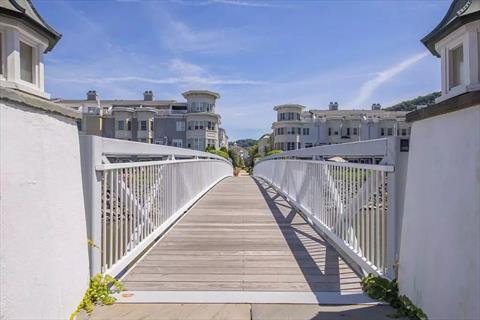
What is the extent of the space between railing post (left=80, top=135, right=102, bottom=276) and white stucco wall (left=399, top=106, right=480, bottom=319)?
2.20 m

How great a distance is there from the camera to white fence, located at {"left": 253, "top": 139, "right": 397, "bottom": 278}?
3.13 m

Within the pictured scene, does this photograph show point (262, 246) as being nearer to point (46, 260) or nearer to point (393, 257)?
point (393, 257)

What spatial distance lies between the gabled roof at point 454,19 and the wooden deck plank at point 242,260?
2.01 m

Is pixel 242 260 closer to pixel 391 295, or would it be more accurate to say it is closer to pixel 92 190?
pixel 391 295

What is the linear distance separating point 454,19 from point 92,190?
2.54 meters

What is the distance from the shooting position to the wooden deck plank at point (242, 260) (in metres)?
3.50

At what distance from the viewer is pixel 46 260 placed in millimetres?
2199

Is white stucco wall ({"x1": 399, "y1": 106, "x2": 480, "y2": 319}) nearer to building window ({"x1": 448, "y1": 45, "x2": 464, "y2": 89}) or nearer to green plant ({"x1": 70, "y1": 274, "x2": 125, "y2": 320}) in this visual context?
building window ({"x1": 448, "y1": 45, "x2": 464, "y2": 89})

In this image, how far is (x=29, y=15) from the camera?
114 inches

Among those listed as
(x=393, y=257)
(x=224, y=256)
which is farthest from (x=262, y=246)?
(x=393, y=257)

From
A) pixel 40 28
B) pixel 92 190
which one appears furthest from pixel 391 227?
pixel 40 28

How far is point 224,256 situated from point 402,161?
7.22ft

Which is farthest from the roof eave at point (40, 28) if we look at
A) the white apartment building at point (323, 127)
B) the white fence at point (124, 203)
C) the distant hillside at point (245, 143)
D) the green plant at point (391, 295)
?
the distant hillside at point (245, 143)

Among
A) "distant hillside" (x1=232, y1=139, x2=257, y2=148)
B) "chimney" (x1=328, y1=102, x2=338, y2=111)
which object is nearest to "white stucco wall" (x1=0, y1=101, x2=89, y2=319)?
"chimney" (x1=328, y1=102, x2=338, y2=111)
